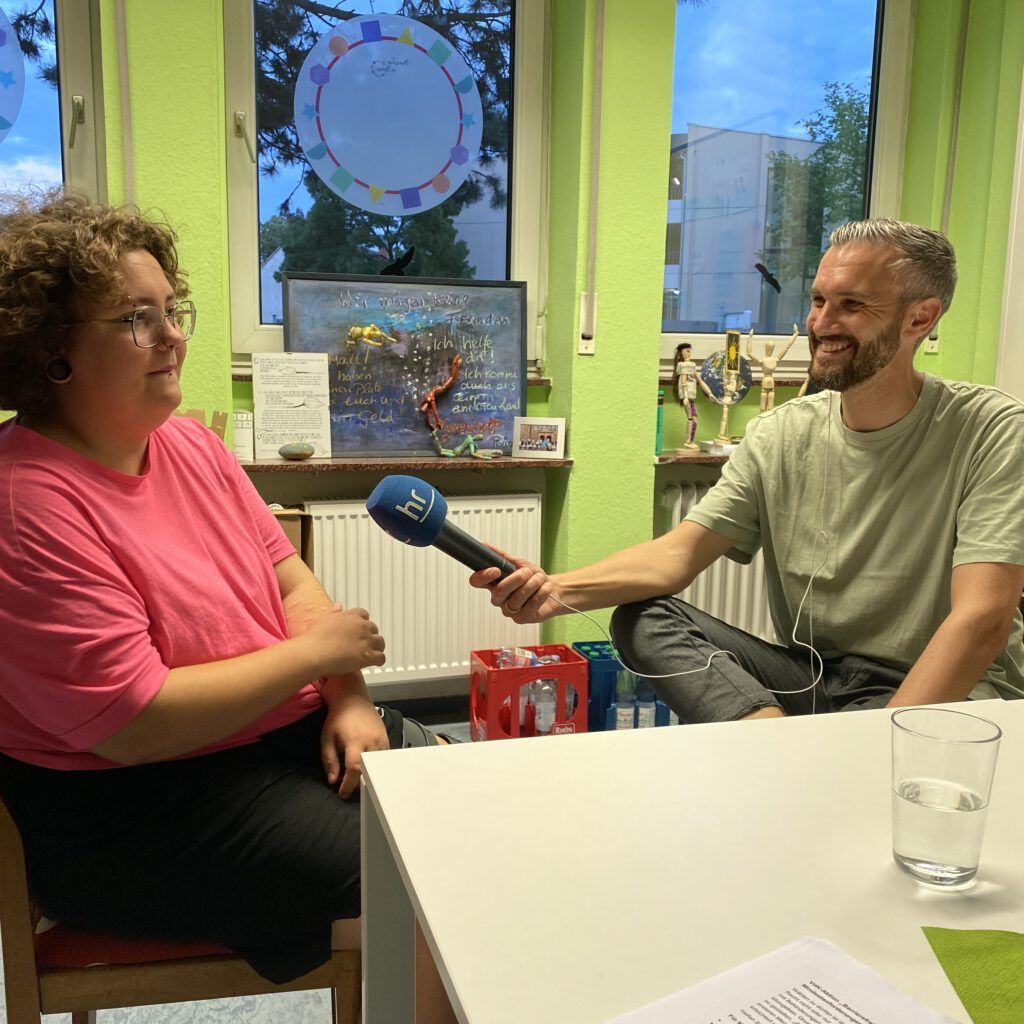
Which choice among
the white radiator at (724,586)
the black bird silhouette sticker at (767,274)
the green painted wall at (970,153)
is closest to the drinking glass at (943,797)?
the white radiator at (724,586)

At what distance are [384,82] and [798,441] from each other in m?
1.77

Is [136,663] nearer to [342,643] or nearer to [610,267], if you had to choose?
[342,643]

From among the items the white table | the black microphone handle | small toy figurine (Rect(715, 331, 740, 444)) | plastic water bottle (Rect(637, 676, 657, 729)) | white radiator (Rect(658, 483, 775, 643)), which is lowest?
plastic water bottle (Rect(637, 676, 657, 729))

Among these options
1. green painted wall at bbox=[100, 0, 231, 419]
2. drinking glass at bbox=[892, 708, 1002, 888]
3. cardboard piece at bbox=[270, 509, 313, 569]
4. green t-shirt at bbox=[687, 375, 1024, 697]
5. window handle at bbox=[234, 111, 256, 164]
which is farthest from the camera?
window handle at bbox=[234, 111, 256, 164]

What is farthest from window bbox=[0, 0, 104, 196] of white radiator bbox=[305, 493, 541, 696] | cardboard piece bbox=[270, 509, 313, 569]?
white radiator bbox=[305, 493, 541, 696]

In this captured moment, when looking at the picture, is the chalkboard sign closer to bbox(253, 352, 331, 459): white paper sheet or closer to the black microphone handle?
bbox(253, 352, 331, 459): white paper sheet

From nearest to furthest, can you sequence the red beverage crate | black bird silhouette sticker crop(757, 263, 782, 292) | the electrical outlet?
the red beverage crate, the electrical outlet, black bird silhouette sticker crop(757, 263, 782, 292)

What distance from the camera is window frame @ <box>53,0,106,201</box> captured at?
257cm

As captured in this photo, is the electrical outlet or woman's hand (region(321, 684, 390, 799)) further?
the electrical outlet

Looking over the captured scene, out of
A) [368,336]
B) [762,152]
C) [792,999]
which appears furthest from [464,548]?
[762,152]

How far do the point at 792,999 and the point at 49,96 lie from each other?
287 centimetres

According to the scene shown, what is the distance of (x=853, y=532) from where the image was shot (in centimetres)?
181

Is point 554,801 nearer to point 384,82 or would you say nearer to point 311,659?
point 311,659

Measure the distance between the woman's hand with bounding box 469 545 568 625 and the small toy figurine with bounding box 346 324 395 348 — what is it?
1.25 m
